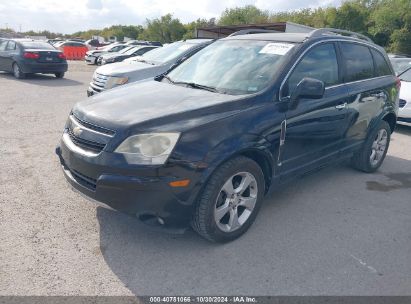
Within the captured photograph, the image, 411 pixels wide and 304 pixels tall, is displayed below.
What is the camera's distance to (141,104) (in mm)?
3268

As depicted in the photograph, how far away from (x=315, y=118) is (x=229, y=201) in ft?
4.57

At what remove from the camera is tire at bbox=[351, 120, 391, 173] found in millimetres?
5078

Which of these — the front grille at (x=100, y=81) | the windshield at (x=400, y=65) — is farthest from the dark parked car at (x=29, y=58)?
the windshield at (x=400, y=65)

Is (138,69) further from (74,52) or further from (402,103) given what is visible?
(74,52)

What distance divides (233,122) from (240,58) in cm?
116

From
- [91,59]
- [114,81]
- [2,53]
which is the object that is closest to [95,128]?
[114,81]

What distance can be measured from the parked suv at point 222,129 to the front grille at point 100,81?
3542 millimetres

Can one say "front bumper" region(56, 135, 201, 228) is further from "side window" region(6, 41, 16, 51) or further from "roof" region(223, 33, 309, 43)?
"side window" region(6, 41, 16, 51)

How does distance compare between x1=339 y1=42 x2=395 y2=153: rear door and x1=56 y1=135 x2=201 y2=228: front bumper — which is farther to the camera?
x1=339 y1=42 x2=395 y2=153: rear door

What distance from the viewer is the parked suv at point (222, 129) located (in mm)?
2812

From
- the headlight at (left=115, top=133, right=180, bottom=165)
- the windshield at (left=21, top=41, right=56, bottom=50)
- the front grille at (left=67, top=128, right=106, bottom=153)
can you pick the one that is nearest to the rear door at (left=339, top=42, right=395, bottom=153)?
the headlight at (left=115, top=133, right=180, bottom=165)

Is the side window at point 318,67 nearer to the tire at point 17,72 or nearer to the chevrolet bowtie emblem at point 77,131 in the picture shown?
the chevrolet bowtie emblem at point 77,131

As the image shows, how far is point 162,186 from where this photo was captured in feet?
9.09

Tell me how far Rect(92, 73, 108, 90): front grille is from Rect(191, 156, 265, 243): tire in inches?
202
